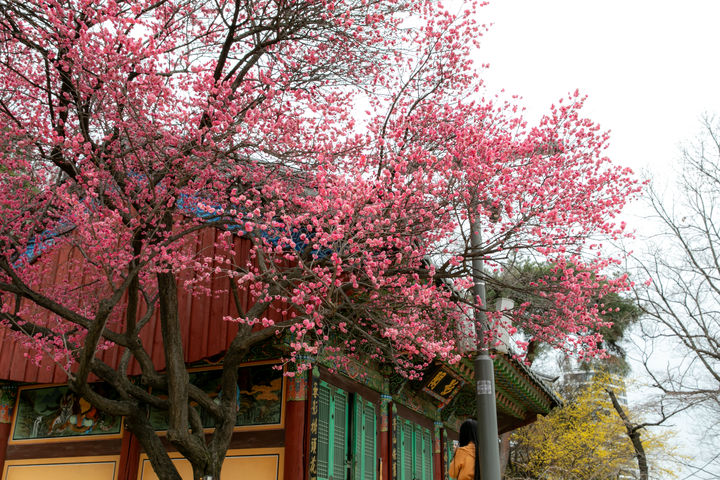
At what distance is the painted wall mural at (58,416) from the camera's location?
1009cm

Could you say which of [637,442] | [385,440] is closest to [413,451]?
[385,440]

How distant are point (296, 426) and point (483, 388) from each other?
9.10ft

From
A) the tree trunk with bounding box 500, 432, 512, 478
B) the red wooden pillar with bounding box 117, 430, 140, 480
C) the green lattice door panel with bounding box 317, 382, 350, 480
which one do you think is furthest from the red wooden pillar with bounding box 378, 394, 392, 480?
the tree trunk with bounding box 500, 432, 512, 478

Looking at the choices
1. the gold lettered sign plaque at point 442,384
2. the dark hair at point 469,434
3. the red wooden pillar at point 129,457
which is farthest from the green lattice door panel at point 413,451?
the red wooden pillar at point 129,457

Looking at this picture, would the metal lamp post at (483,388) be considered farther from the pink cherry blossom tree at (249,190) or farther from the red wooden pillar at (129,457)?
the red wooden pillar at (129,457)

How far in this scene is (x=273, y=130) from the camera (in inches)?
307

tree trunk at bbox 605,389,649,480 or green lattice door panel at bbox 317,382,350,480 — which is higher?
tree trunk at bbox 605,389,649,480

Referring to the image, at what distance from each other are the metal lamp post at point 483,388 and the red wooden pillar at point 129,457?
18.4ft

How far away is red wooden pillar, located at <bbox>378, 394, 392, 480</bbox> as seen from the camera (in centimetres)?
1097

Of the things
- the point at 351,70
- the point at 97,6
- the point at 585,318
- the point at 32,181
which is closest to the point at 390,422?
the point at 585,318

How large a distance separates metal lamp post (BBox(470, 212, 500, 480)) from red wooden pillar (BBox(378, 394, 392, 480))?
12.5ft

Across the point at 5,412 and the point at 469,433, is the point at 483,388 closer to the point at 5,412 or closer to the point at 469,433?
the point at 469,433

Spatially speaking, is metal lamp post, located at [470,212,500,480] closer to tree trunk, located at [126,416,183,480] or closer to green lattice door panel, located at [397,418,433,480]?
tree trunk, located at [126,416,183,480]

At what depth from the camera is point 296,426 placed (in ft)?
28.0
